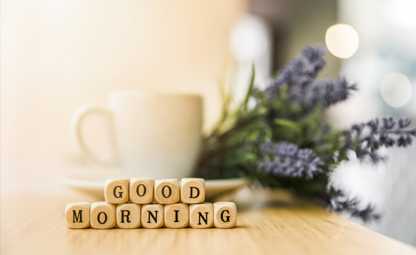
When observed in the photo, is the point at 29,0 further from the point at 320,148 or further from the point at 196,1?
the point at 320,148

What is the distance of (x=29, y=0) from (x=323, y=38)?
193 centimetres

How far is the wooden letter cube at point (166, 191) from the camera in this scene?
0.44 m

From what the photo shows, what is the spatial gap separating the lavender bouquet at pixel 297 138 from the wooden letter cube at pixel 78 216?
24cm

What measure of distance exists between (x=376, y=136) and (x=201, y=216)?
0.79 ft

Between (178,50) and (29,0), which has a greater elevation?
(29,0)

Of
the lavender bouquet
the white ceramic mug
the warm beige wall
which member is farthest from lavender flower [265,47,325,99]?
the warm beige wall

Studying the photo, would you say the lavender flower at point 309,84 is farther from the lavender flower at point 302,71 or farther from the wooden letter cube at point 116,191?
the wooden letter cube at point 116,191

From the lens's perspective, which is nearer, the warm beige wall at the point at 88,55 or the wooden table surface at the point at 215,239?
the wooden table surface at the point at 215,239

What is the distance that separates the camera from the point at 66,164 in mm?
1174

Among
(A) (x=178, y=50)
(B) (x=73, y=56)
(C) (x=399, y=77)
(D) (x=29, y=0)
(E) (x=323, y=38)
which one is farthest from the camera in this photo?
(E) (x=323, y=38)

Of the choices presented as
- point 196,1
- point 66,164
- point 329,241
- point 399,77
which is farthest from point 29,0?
point 399,77

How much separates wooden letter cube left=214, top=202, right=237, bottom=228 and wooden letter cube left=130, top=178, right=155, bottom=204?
2.7 inches

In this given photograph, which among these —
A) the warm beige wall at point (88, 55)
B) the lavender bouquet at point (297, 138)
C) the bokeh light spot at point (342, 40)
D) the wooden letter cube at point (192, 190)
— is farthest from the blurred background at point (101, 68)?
the bokeh light spot at point (342, 40)

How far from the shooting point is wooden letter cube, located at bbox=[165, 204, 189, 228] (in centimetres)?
44
